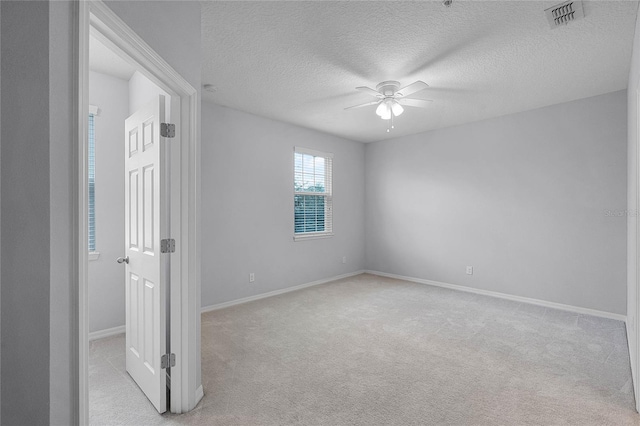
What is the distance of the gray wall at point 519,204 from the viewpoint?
379 cm

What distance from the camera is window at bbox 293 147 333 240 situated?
523cm

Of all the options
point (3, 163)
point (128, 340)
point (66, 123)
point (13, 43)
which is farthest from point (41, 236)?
point (128, 340)

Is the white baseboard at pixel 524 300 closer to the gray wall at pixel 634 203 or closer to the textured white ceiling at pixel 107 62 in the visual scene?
the gray wall at pixel 634 203

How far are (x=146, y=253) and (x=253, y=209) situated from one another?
2.43 metres

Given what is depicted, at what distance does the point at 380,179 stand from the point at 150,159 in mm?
4700

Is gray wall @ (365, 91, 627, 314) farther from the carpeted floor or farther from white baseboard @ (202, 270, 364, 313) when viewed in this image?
white baseboard @ (202, 270, 364, 313)

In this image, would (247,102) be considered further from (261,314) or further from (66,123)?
(66,123)

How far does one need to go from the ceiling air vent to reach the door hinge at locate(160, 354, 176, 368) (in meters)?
3.43

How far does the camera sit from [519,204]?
446 cm

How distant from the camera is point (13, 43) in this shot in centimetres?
85

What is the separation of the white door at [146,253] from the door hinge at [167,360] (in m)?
0.03

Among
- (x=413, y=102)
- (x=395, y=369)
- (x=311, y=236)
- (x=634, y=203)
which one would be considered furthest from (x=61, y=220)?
(x=311, y=236)

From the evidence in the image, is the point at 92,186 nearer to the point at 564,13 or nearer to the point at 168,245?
the point at 168,245

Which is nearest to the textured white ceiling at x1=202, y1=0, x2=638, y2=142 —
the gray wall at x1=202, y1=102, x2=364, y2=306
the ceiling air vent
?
the ceiling air vent
